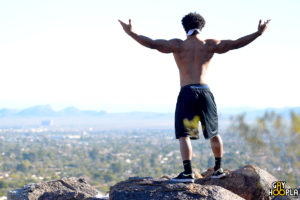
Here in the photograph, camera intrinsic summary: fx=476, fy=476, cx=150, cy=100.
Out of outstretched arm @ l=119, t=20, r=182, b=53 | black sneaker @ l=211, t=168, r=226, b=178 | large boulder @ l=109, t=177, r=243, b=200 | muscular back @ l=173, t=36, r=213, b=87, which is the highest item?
outstretched arm @ l=119, t=20, r=182, b=53

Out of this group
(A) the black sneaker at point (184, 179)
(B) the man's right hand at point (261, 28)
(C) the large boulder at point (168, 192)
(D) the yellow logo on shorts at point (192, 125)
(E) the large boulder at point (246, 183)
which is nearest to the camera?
(C) the large boulder at point (168, 192)

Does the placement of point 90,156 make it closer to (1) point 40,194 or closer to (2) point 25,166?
(2) point 25,166

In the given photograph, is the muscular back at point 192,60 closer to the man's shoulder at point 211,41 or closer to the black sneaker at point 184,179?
the man's shoulder at point 211,41

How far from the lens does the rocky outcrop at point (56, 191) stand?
8172 mm

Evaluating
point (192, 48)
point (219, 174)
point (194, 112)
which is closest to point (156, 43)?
point (192, 48)

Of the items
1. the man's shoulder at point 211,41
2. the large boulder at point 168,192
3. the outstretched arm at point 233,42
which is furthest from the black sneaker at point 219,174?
the man's shoulder at point 211,41

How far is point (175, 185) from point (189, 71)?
1.75m

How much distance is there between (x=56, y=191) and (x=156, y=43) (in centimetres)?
320

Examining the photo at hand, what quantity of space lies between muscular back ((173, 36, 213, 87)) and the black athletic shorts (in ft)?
0.44

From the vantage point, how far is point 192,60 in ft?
23.8

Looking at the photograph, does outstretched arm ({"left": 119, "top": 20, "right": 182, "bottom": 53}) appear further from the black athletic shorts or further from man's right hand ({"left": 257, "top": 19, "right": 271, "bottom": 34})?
man's right hand ({"left": 257, "top": 19, "right": 271, "bottom": 34})

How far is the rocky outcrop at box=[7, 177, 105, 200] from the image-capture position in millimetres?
8172

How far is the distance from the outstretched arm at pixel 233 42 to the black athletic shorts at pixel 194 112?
644 mm

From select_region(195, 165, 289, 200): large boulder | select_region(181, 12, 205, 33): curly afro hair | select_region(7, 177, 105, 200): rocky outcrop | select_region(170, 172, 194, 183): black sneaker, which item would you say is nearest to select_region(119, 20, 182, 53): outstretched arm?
select_region(181, 12, 205, 33): curly afro hair
